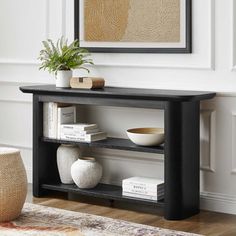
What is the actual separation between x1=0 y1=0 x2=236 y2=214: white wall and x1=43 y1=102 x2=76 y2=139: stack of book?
0.72 feet

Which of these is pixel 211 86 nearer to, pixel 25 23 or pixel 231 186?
pixel 231 186

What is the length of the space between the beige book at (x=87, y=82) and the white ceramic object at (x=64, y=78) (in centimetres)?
9

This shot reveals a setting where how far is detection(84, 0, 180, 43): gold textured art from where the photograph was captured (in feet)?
14.5

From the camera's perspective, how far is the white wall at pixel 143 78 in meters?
4.25

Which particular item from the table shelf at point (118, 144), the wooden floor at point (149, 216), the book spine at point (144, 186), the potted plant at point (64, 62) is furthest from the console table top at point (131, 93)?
the wooden floor at point (149, 216)

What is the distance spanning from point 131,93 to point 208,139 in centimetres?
61

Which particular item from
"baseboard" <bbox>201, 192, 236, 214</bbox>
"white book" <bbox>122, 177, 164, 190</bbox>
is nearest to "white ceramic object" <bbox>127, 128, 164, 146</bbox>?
"white book" <bbox>122, 177, 164, 190</bbox>

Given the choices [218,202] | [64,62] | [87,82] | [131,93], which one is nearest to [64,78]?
[64,62]

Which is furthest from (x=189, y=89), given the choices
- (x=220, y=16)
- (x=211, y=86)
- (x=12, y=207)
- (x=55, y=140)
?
(x=12, y=207)

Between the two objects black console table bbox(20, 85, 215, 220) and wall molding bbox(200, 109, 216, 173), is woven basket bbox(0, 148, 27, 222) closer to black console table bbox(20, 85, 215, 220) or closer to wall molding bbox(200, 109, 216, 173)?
black console table bbox(20, 85, 215, 220)

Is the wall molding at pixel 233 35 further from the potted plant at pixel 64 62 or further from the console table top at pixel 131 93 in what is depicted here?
the potted plant at pixel 64 62

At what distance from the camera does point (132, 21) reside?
4.58m

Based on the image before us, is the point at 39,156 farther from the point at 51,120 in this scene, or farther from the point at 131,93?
the point at 131,93

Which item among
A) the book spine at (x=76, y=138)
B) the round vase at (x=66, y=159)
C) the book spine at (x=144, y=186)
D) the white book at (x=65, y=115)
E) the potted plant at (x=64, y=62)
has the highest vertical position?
the potted plant at (x=64, y=62)
